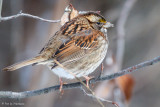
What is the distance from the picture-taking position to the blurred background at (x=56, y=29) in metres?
5.29

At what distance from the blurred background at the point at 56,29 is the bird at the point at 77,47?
79cm

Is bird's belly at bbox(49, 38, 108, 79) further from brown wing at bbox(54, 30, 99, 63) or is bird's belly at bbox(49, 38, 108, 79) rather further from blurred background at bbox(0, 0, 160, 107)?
blurred background at bbox(0, 0, 160, 107)

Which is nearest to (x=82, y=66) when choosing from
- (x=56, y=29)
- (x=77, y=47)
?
(x=77, y=47)

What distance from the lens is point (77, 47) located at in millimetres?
3213

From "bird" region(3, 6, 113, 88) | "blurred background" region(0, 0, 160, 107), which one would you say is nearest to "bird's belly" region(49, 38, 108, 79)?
"bird" region(3, 6, 113, 88)

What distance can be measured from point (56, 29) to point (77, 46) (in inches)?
87.5

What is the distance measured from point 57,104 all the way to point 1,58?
1429mm

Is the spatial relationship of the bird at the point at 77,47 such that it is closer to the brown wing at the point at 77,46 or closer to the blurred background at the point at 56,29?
the brown wing at the point at 77,46

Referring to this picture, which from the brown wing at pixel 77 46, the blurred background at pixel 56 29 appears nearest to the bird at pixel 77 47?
the brown wing at pixel 77 46

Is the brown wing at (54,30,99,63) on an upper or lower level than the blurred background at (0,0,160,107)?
upper

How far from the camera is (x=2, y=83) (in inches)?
226

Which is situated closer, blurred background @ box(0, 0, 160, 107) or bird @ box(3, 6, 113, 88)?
bird @ box(3, 6, 113, 88)

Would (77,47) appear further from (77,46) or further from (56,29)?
(56,29)

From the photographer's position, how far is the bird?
2990mm
